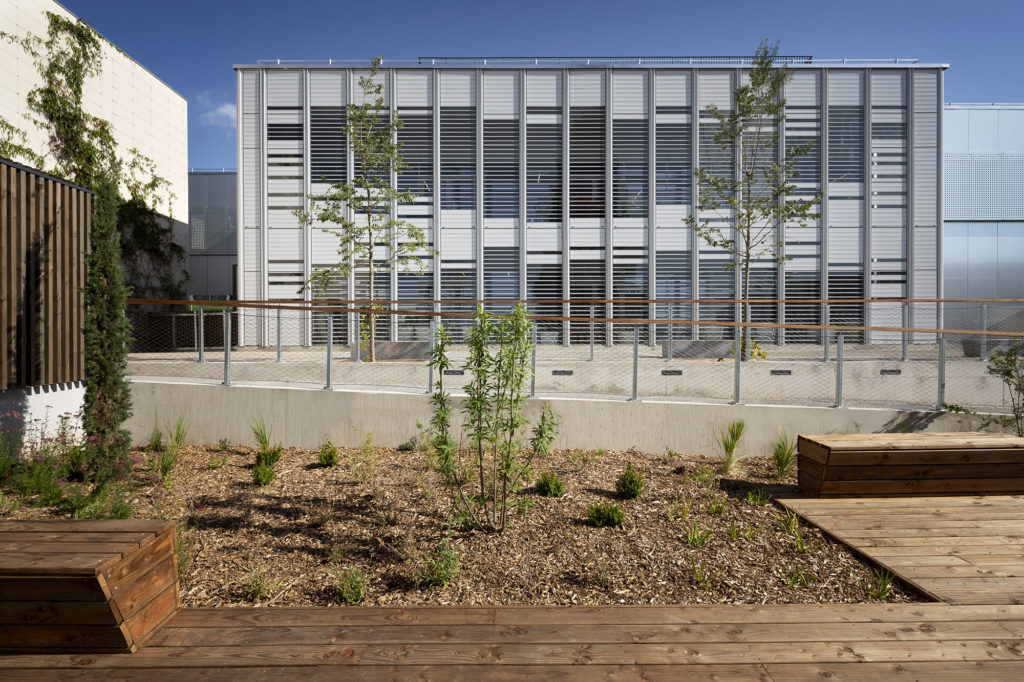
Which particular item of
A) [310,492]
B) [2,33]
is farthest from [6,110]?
[310,492]

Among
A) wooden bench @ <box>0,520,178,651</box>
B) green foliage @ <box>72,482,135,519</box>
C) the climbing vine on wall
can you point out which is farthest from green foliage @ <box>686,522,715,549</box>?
the climbing vine on wall

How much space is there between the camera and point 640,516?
15.8 ft

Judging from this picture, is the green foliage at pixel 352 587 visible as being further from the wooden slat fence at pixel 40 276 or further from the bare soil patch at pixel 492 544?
the wooden slat fence at pixel 40 276

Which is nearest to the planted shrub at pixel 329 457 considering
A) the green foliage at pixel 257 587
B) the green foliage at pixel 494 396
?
the green foliage at pixel 494 396

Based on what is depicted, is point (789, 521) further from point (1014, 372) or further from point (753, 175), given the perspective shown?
point (753, 175)

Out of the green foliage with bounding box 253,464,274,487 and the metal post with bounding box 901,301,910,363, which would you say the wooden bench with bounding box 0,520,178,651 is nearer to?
the green foliage with bounding box 253,464,274,487

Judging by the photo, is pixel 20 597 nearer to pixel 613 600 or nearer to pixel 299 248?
pixel 613 600

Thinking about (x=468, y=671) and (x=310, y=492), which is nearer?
(x=468, y=671)

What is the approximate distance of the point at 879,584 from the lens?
3492mm

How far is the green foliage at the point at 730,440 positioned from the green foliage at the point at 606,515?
2521mm

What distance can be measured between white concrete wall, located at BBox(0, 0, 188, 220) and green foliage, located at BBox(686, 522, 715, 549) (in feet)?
56.5

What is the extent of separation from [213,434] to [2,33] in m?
12.4

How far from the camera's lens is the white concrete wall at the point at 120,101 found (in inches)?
510

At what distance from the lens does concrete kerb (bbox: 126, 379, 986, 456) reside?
759cm
